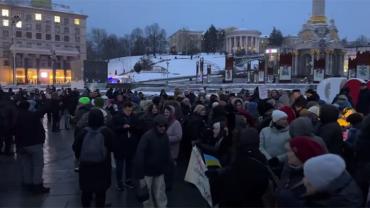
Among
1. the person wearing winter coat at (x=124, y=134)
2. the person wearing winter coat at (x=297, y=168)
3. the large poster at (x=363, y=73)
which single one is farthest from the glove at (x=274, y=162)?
the large poster at (x=363, y=73)

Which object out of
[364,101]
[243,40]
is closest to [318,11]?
[364,101]

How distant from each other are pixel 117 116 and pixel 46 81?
94930 mm

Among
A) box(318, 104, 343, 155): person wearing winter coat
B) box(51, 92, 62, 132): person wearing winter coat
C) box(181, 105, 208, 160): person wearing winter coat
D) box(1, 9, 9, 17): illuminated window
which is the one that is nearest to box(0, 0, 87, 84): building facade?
box(1, 9, 9, 17): illuminated window

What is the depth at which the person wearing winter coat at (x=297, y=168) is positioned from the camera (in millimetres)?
3627

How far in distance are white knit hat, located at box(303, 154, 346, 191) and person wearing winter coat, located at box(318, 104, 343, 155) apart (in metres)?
3.05

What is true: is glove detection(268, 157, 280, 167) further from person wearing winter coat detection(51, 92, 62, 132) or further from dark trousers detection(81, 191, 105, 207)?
person wearing winter coat detection(51, 92, 62, 132)

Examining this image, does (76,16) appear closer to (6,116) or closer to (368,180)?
(6,116)

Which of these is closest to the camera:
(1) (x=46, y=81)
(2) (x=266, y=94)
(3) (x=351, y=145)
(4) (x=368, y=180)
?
(4) (x=368, y=180)

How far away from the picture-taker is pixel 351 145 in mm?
6520

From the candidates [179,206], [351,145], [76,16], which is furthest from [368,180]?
[76,16]

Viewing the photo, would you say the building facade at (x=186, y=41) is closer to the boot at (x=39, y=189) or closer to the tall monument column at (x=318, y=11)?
the tall monument column at (x=318, y=11)

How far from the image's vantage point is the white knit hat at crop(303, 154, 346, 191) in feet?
10.8

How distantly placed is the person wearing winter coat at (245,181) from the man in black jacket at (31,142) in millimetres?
5654

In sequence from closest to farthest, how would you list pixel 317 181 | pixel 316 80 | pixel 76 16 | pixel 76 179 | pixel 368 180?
pixel 317 181
pixel 368 180
pixel 76 179
pixel 316 80
pixel 76 16
